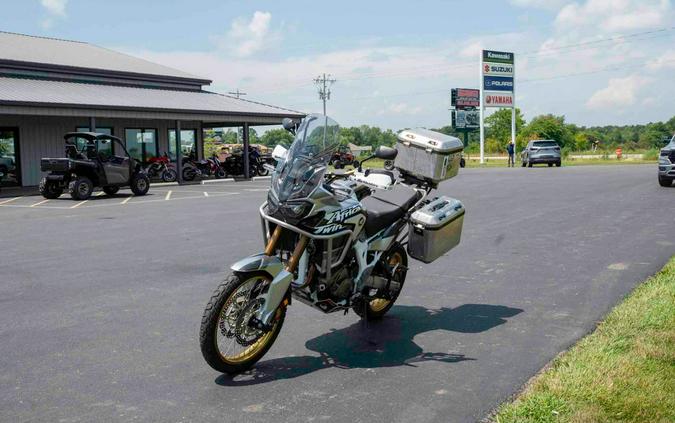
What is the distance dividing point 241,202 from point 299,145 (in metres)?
13.6

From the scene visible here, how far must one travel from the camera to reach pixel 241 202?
59.3 ft

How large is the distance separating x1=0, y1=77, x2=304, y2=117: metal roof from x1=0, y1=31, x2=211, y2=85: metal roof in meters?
0.87

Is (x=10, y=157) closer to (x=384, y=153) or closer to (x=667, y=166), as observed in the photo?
(x=667, y=166)

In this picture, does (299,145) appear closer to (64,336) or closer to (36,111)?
(64,336)

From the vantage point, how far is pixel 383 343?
207 inches

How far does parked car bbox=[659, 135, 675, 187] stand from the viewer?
19609mm

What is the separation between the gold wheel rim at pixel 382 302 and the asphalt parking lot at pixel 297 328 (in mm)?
148

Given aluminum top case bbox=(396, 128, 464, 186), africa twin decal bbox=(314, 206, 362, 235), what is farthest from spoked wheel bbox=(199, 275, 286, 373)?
aluminum top case bbox=(396, 128, 464, 186)

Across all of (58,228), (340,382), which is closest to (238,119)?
(58,228)

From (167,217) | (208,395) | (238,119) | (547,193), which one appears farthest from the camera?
(238,119)

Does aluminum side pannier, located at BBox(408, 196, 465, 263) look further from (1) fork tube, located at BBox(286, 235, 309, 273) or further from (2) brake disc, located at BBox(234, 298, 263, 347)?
(2) brake disc, located at BBox(234, 298, 263, 347)

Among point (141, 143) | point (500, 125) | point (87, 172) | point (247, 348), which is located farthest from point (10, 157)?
point (500, 125)

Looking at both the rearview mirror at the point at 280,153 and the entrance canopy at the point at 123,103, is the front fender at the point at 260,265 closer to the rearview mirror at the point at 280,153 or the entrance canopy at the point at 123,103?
the rearview mirror at the point at 280,153

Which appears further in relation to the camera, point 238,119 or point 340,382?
point 238,119
